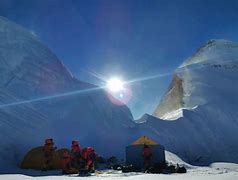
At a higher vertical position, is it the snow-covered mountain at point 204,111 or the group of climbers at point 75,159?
the snow-covered mountain at point 204,111

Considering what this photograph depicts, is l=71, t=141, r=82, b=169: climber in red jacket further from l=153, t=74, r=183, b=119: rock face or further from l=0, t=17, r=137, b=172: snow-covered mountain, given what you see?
l=153, t=74, r=183, b=119: rock face

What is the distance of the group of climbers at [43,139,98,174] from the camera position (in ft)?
83.7

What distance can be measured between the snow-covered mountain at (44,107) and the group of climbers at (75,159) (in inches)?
178

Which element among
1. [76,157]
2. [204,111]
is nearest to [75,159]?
[76,157]

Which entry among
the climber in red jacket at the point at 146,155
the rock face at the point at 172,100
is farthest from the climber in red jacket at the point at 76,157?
the rock face at the point at 172,100

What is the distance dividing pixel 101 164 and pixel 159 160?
6.66 meters

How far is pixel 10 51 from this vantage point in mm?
45875

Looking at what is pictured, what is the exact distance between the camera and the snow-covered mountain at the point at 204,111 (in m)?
44.8

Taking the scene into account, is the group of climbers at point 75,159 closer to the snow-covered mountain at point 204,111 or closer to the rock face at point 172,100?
the snow-covered mountain at point 204,111

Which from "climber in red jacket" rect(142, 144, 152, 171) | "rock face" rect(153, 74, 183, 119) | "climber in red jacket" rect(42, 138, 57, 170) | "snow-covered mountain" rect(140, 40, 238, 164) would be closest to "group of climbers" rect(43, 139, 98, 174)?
"climber in red jacket" rect(42, 138, 57, 170)

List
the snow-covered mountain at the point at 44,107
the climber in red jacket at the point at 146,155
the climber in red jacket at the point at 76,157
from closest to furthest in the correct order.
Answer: the climber in red jacket at the point at 76,157
the climber in red jacket at the point at 146,155
the snow-covered mountain at the point at 44,107

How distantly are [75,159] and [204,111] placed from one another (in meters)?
29.9

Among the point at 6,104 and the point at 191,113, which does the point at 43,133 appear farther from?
the point at 191,113

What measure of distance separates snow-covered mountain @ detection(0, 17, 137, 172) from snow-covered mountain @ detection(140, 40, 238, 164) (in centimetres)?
672
